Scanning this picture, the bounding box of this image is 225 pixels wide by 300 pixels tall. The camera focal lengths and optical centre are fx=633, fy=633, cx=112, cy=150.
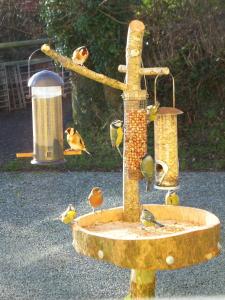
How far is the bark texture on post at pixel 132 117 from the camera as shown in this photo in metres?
2.75

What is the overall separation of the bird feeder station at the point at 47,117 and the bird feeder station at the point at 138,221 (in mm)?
559

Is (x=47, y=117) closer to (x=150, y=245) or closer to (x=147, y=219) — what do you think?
(x=147, y=219)

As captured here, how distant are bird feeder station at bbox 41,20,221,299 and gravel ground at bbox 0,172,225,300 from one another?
1624mm

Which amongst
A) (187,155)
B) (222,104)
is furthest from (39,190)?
(222,104)

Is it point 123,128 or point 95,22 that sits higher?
point 95,22

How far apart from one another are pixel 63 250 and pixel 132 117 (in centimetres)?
287

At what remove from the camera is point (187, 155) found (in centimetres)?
957

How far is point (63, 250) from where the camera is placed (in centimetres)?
543

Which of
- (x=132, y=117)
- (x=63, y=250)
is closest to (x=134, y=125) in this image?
(x=132, y=117)

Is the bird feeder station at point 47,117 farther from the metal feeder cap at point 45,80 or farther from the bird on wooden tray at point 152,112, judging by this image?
the bird on wooden tray at point 152,112

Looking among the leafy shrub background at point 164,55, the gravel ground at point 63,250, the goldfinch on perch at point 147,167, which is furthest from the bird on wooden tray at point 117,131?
the leafy shrub background at point 164,55

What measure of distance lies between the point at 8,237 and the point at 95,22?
14.9ft

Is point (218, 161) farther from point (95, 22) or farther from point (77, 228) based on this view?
point (77, 228)

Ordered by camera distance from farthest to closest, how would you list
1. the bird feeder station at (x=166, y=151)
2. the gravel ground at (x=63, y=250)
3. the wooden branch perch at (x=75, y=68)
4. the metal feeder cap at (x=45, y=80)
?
the gravel ground at (x=63, y=250), the metal feeder cap at (x=45, y=80), the bird feeder station at (x=166, y=151), the wooden branch perch at (x=75, y=68)
